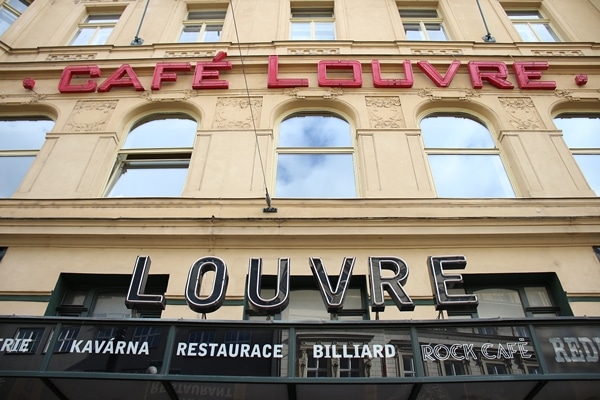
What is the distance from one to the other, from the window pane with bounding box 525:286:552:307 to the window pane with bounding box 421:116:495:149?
12.2 ft

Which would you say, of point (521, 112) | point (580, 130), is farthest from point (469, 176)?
point (580, 130)

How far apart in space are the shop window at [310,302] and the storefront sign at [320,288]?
130 centimetres

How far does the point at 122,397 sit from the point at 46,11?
1356 cm

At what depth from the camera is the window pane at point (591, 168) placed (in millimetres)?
9797

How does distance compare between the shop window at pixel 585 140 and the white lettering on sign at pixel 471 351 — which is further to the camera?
the shop window at pixel 585 140

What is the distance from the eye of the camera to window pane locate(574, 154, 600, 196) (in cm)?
980

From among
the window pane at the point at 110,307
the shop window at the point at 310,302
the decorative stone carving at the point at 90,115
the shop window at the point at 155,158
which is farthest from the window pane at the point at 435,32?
the window pane at the point at 110,307

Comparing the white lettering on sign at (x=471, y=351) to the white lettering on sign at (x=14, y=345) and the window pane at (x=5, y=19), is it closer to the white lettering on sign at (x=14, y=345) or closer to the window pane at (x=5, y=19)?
the white lettering on sign at (x=14, y=345)

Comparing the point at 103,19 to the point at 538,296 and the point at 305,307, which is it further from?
the point at 538,296

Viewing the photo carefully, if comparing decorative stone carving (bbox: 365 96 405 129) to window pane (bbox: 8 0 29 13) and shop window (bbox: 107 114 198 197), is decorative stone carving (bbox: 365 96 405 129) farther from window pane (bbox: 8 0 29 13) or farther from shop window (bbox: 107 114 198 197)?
window pane (bbox: 8 0 29 13)

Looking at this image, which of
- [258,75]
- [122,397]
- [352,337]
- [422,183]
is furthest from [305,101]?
[122,397]

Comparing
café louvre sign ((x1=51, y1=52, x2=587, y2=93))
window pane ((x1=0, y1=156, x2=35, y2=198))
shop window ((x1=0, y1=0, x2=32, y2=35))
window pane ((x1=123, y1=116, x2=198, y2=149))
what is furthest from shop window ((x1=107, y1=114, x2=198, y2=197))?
shop window ((x1=0, y1=0, x2=32, y2=35))

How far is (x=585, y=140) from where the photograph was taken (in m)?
10.7

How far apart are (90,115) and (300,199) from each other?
5758 millimetres
